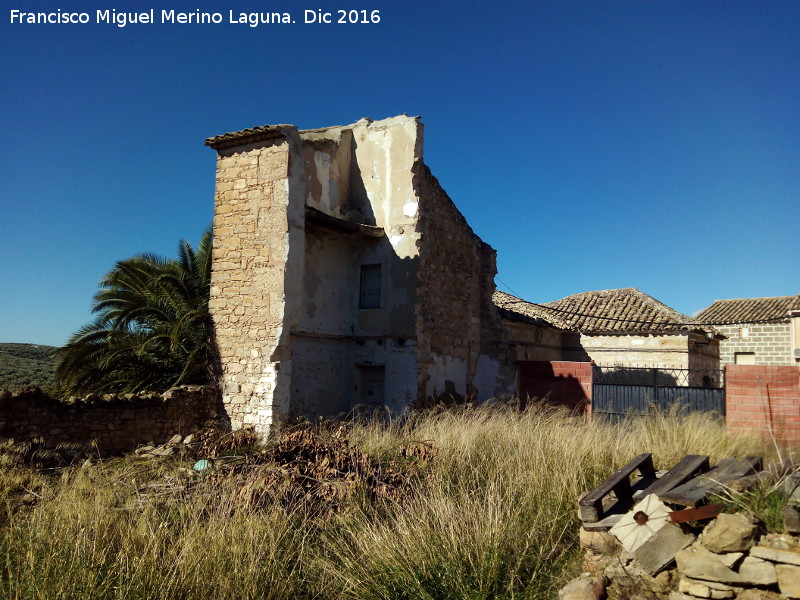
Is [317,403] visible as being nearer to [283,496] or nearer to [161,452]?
[161,452]

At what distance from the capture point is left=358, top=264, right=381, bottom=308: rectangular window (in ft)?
Result: 46.3

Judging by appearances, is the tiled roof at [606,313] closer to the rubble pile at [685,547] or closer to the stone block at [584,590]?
the rubble pile at [685,547]

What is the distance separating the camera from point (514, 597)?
452 cm

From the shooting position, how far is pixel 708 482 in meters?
5.19

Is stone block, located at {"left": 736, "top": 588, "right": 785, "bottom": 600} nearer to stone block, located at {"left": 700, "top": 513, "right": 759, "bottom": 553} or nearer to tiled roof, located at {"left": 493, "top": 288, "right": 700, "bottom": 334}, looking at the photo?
stone block, located at {"left": 700, "top": 513, "right": 759, "bottom": 553}

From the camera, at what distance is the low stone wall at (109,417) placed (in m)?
8.74

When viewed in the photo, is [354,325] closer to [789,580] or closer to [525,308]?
[525,308]

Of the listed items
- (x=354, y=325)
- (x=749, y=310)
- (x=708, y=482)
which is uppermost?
(x=749, y=310)

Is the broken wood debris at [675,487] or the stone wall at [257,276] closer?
the broken wood debris at [675,487]

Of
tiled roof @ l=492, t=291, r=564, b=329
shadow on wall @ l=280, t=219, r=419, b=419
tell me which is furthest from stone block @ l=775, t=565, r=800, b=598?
tiled roof @ l=492, t=291, r=564, b=329

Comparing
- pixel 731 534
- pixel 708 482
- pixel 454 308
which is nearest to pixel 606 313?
pixel 454 308

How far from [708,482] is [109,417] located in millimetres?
8616

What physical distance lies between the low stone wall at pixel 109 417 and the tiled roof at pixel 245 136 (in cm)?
488

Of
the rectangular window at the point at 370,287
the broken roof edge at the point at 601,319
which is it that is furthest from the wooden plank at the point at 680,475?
the broken roof edge at the point at 601,319
